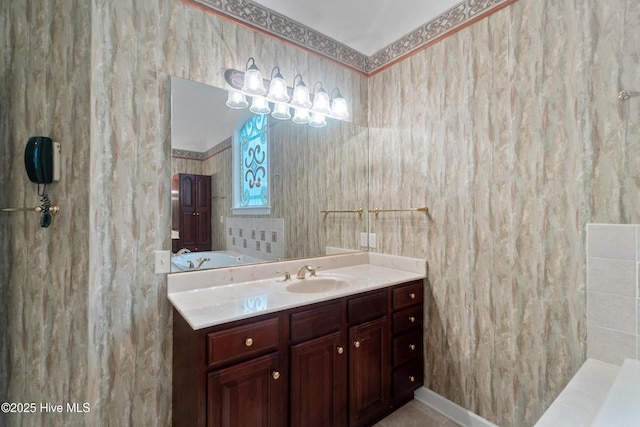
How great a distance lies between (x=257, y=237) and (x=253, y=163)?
0.51m

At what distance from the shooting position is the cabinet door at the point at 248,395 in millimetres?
1145

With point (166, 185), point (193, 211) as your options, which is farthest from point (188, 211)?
point (166, 185)

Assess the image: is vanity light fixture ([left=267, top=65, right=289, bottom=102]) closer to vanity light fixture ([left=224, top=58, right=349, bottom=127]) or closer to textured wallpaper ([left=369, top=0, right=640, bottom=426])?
vanity light fixture ([left=224, top=58, right=349, bottom=127])

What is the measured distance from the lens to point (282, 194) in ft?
6.73

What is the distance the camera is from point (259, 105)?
183 centimetres

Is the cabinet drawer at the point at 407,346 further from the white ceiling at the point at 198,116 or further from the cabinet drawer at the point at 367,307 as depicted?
the white ceiling at the point at 198,116

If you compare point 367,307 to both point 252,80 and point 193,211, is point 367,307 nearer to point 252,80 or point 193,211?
point 193,211

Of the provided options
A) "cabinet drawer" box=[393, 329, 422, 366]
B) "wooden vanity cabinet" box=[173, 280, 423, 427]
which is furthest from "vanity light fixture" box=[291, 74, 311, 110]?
"cabinet drawer" box=[393, 329, 422, 366]

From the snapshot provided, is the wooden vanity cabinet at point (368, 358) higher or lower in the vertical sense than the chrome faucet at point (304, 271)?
lower

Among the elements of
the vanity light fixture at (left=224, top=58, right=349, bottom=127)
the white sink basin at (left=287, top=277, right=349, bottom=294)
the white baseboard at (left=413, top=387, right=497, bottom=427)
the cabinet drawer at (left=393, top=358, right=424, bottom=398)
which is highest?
the vanity light fixture at (left=224, top=58, right=349, bottom=127)

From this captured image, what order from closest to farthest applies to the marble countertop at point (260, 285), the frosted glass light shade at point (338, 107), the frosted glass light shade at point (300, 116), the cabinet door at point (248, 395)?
1. the cabinet door at point (248, 395)
2. the marble countertop at point (260, 285)
3. the frosted glass light shade at point (300, 116)
4. the frosted glass light shade at point (338, 107)

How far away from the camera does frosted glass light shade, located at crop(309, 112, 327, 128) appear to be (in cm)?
214

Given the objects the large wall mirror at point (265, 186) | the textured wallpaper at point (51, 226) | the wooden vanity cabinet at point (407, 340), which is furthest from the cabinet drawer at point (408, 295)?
the textured wallpaper at point (51, 226)

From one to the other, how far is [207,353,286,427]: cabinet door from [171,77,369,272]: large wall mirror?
0.68 metres
